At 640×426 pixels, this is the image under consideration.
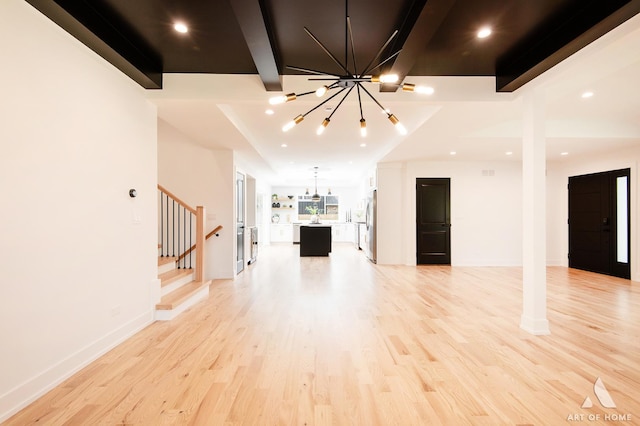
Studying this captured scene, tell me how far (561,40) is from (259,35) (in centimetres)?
256

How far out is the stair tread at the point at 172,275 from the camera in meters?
4.33

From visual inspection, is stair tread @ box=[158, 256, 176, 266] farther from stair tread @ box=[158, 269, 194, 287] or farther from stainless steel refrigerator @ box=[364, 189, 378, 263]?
stainless steel refrigerator @ box=[364, 189, 378, 263]

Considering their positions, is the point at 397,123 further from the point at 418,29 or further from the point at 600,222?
the point at 600,222

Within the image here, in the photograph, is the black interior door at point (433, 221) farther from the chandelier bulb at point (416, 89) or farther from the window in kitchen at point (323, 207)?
the window in kitchen at point (323, 207)

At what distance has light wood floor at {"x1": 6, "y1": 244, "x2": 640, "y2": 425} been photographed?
6.46 feet

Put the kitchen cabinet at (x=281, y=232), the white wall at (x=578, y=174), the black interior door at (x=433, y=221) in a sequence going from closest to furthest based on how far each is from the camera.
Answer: the white wall at (x=578, y=174) < the black interior door at (x=433, y=221) < the kitchen cabinet at (x=281, y=232)

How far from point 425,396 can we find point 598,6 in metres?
3.10

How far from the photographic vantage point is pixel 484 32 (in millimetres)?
2785

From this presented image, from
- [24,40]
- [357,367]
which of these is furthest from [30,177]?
[357,367]

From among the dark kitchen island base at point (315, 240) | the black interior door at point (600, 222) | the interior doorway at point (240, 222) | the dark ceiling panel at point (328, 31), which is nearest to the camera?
the dark ceiling panel at point (328, 31)

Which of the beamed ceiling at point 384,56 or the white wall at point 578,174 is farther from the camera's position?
the white wall at point 578,174

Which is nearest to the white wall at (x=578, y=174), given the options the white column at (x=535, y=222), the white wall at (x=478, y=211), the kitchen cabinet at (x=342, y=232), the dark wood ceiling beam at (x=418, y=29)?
the white wall at (x=478, y=211)

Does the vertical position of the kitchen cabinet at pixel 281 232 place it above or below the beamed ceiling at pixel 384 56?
below

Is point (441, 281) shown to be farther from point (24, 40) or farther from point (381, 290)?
point (24, 40)
